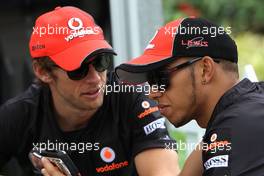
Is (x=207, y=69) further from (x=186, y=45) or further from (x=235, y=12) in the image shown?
(x=235, y=12)

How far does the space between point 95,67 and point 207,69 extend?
870 millimetres

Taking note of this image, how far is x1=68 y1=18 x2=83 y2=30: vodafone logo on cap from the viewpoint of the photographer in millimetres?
3197

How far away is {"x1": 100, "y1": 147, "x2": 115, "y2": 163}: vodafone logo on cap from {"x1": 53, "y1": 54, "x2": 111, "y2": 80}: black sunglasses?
1.24 feet

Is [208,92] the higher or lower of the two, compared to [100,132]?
higher

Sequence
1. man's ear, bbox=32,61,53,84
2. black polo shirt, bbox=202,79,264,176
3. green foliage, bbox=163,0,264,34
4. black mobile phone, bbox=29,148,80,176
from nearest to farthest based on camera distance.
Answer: black polo shirt, bbox=202,79,264,176, black mobile phone, bbox=29,148,80,176, man's ear, bbox=32,61,53,84, green foliage, bbox=163,0,264,34

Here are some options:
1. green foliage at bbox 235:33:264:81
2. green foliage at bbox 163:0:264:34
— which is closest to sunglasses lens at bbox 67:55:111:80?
green foliage at bbox 235:33:264:81

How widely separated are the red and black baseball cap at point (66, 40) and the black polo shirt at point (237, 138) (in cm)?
99

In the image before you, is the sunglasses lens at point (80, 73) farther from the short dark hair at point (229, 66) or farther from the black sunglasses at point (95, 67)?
the short dark hair at point (229, 66)

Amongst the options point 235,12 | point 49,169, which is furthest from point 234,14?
point 49,169

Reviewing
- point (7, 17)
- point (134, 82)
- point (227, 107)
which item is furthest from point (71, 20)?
point (7, 17)

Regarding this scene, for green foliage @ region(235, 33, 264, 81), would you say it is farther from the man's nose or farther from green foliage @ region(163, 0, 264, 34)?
the man's nose

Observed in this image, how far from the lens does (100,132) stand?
3.25 m

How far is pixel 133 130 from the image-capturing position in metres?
3.21

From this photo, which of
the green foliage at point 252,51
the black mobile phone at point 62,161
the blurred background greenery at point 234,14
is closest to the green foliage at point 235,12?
the blurred background greenery at point 234,14
